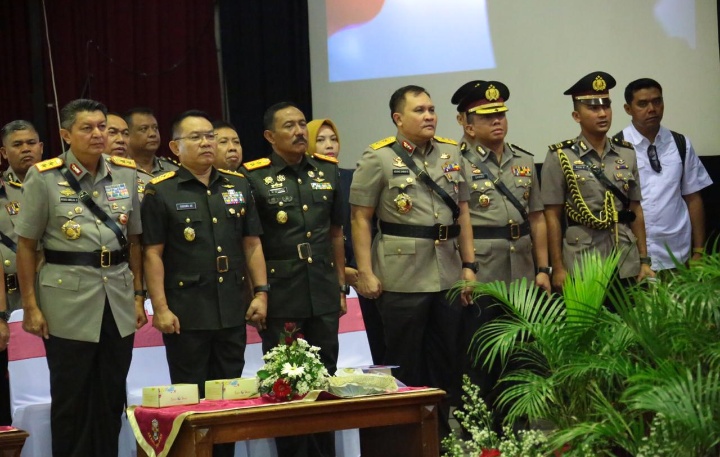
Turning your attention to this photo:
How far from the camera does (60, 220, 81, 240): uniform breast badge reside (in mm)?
4480

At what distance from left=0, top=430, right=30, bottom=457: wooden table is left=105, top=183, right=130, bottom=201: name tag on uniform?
1.24m

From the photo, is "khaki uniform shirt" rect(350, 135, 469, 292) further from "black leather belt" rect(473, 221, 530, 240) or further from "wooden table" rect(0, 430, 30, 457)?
"wooden table" rect(0, 430, 30, 457)

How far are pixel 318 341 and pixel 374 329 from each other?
1.33 metres

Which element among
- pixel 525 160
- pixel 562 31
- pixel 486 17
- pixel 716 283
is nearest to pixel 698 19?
pixel 562 31

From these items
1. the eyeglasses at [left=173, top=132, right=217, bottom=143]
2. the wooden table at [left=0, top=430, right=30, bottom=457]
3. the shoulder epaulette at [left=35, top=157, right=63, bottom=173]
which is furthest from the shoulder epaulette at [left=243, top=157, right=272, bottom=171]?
the wooden table at [left=0, top=430, right=30, bottom=457]

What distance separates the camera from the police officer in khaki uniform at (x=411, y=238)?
507 cm

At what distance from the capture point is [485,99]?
558 centimetres

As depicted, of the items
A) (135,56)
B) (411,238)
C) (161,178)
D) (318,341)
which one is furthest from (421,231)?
(135,56)

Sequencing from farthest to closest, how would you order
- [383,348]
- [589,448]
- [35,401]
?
[383,348], [35,401], [589,448]

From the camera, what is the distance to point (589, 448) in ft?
10.2

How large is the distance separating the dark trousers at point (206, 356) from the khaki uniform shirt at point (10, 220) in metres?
1.28

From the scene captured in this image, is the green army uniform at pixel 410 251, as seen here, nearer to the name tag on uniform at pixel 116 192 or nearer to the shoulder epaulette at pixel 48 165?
the name tag on uniform at pixel 116 192

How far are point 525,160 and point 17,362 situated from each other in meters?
2.59

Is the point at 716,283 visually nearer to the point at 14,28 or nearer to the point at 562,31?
the point at 562,31
